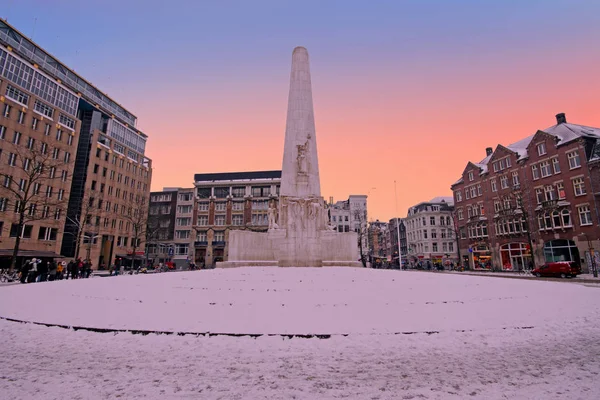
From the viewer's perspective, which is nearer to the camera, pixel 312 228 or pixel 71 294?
pixel 71 294

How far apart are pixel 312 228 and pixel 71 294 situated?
1348cm

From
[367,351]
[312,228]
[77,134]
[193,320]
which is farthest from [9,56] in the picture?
[367,351]

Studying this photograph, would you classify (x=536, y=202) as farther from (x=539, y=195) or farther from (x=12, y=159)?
(x=12, y=159)

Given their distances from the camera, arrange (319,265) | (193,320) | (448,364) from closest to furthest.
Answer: (448,364) → (193,320) → (319,265)

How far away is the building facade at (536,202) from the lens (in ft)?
114

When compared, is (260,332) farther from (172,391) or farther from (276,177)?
(276,177)

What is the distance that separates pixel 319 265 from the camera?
20.2 m

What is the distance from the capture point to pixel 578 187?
35594 millimetres

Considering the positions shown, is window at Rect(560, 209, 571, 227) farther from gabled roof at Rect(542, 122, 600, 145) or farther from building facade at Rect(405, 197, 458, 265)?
building facade at Rect(405, 197, 458, 265)

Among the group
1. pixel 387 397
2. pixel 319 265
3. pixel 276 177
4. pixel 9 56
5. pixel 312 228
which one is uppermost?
pixel 9 56

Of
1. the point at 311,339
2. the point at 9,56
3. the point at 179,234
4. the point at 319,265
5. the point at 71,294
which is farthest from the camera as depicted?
the point at 179,234

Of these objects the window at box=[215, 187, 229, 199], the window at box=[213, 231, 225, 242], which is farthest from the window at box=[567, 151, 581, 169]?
the window at box=[215, 187, 229, 199]

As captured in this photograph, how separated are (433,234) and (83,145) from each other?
230 feet

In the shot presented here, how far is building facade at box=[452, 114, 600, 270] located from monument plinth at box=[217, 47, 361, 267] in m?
24.5
